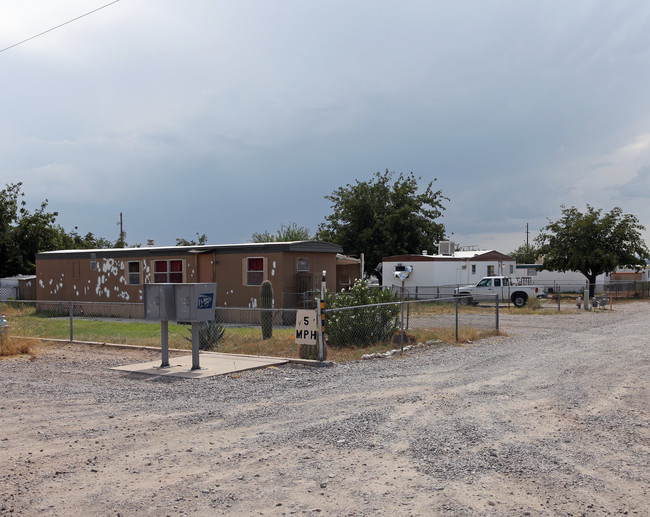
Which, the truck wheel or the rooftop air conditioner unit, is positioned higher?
the rooftop air conditioner unit

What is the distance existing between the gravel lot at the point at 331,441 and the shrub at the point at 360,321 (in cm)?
259

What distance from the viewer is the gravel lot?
15.6ft

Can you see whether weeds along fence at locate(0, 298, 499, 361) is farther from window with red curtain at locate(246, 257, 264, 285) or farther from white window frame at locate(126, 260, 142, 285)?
white window frame at locate(126, 260, 142, 285)

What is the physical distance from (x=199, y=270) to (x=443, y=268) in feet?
51.1

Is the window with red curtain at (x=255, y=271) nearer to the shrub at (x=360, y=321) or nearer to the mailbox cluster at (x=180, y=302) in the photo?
the shrub at (x=360, y=321)

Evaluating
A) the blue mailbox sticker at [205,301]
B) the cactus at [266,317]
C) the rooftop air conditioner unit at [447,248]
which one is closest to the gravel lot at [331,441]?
the blue mailbox sticker at [205,301]

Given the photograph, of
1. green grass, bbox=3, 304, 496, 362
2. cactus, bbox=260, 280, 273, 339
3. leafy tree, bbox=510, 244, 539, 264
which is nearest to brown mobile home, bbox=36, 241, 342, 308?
green grass, bbox=3, 304, 496, 362

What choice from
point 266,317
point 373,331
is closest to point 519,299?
point 373,331

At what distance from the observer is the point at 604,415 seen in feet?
24.5

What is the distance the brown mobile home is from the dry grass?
33.4 ft

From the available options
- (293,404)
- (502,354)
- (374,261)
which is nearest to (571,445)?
(293,404)

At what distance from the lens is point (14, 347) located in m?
13.4

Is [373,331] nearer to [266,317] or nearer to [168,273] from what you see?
[266,317]

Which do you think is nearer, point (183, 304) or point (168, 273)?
point (183, 304)
